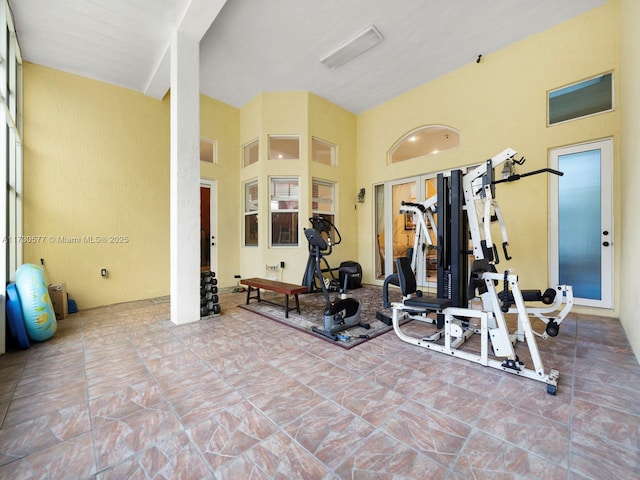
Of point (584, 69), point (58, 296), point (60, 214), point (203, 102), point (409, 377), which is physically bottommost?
point (409, 377)

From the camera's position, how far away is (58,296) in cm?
377

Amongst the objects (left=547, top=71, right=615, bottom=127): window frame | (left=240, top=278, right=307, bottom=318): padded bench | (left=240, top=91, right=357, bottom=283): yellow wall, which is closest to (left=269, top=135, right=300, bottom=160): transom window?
(left=240, top=91, right=357, bottom=283): yellow wall

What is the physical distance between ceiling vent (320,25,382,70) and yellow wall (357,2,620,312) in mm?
1800

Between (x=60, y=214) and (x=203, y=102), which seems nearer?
(x=60, y=214)

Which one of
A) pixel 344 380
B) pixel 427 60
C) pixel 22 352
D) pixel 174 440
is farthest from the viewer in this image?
pixel 427 60

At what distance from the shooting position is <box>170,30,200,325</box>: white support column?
3455mm

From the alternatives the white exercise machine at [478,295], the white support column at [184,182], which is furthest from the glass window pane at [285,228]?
the white exercise machine at [478,295]

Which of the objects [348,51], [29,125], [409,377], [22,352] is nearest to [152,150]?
[29,125]

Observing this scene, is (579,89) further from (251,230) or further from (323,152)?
(251,230)

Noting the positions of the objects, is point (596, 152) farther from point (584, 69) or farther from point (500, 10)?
point (500, 10)

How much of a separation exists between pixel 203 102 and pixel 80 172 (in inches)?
107

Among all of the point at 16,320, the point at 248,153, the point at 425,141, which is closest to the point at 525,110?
the point at 425,141

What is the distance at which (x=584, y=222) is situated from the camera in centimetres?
375

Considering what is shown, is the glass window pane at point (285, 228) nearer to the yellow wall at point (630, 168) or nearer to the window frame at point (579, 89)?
the window frame at point (579, 89)
